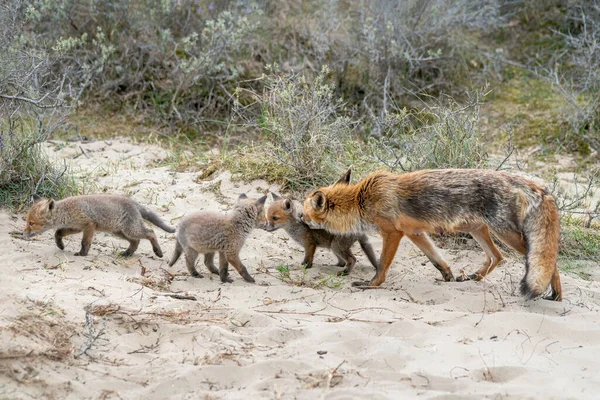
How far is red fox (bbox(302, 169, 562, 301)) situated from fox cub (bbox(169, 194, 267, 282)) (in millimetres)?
715

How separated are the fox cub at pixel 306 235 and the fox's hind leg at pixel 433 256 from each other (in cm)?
61

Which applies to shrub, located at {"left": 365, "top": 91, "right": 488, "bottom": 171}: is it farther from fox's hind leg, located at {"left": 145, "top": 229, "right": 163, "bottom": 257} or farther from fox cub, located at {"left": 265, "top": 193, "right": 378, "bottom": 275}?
fox's hind leg, located at {"left": 145, "top": 229, "right": 163, "bottom": 257}

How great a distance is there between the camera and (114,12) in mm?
12273

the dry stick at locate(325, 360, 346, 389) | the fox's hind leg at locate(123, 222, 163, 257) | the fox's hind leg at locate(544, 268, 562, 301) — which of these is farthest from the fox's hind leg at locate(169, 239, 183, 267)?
the fox's hind leg at locate(544, 268, 562, 301)

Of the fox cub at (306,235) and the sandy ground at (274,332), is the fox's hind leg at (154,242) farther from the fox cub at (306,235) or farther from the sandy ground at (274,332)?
the fox cub at (306,235)

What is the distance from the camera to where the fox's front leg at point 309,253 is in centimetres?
781

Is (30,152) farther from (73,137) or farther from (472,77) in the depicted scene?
(472,77)

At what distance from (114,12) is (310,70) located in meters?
3.57

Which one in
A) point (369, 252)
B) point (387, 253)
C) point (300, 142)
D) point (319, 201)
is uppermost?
point (300, 142)

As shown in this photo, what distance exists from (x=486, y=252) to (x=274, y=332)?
2905mm

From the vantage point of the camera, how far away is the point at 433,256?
7406 millimetres

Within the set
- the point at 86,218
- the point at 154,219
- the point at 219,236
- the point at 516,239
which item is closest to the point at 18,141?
the point at 86,218

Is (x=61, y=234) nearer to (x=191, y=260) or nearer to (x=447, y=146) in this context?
(x=191, y=260)

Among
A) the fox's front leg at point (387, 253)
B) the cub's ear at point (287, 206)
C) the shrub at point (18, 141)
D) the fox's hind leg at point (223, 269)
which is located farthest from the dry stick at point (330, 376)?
the shrub at point (18, 141)
